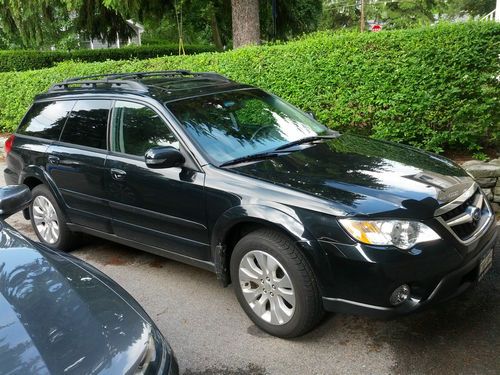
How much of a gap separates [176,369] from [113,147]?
2511 millimetres

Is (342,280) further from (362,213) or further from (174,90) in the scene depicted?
(174,90)

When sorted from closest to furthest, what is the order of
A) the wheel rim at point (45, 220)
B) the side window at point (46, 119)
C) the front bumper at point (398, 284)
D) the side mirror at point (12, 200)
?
the front bumper at point (398, 284) < the side mirror at point (12, 200) < the side window at point (46, 119) < the wheel rim at point (45, 220)

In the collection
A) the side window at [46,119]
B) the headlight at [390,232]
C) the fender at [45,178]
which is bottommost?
the fender at [45,178]

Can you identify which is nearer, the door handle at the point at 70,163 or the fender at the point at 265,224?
the fender at the point at 265,224

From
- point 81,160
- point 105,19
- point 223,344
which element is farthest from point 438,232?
point 105,19

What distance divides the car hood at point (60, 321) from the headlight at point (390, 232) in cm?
131

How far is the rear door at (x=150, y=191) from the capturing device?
3617mm

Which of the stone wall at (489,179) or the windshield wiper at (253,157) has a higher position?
the windshield wiper at (253,157)

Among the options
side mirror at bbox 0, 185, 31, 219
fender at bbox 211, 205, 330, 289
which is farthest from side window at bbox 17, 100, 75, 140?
fender at bbox 211, 205, 330, 289

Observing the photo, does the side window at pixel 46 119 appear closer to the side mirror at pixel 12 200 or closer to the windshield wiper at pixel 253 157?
the side mirror at pixel 12 200

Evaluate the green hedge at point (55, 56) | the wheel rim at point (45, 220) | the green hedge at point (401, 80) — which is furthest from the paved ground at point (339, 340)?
the green hedge at point (55, 56)

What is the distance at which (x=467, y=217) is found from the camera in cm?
311

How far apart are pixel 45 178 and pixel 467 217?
3905 mm

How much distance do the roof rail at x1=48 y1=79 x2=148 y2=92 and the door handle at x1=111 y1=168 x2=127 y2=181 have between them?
0.73 m
